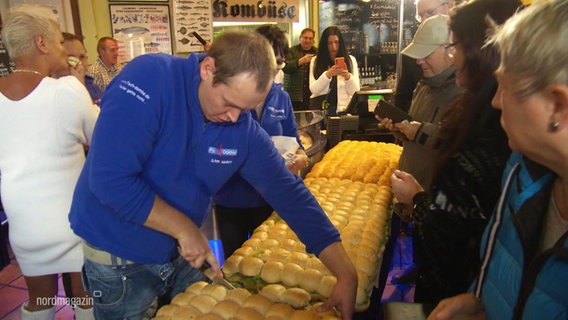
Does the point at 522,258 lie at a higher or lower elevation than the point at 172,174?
lower

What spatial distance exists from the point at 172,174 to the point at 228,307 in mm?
484

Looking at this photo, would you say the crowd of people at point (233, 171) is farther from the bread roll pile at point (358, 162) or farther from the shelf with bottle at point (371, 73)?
the shelf with bottle at point (371, 73)

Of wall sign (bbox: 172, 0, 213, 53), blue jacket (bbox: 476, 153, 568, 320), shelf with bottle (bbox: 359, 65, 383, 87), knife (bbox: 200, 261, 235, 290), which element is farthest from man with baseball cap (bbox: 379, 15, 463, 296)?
shelf with bottle (bbox: 359, 65, 383, 87)

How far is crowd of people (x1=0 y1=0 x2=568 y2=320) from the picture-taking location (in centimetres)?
86

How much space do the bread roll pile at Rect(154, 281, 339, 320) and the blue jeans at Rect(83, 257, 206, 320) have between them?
13cm

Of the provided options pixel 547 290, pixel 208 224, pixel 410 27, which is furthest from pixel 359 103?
pixel 410 27

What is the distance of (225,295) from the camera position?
4.56 ft

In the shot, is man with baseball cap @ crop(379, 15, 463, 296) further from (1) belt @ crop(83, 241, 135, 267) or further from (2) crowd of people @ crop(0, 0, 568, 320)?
(1) belt @ crop(83, 241, 135, 267)

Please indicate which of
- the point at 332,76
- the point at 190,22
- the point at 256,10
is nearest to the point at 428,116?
the point at 332,76

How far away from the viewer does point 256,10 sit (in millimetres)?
6762

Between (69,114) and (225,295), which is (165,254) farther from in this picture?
(69,114)

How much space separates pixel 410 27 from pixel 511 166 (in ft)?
23.4

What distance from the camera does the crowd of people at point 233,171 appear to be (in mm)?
857

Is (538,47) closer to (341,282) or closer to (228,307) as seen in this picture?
(341,282)
